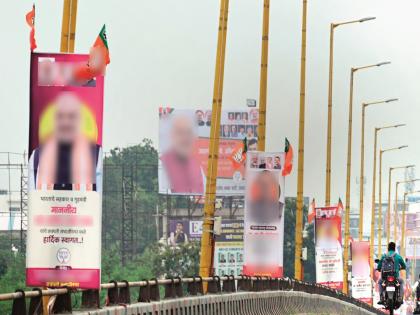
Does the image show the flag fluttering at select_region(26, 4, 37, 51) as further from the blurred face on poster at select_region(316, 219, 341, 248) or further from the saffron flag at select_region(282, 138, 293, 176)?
the blurred face on poster at select_region(316, 219, 341, 248)

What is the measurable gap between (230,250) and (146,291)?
133611mm

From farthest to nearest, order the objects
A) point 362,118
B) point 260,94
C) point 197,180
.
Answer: point 197,180 < point 362,118 < point 260,94

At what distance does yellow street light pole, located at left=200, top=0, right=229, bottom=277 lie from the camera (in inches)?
1827

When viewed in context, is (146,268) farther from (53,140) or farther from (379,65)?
(53,140)

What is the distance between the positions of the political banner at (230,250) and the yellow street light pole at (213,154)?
105576 mm

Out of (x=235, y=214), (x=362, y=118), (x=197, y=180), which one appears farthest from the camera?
(x=235, y=214)

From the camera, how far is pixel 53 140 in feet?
76.6

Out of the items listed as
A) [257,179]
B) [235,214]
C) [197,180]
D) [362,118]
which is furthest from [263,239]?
[235,214]

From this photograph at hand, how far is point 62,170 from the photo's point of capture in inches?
918

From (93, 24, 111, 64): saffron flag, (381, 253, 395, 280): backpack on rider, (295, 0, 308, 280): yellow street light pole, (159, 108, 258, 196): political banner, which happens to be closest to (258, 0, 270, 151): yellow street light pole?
(295, 0, 308, 280): yellow street light pole

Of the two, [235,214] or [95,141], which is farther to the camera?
[235,214]

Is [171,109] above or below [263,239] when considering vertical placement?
above

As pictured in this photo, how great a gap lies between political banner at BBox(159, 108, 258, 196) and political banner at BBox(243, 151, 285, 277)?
309ft

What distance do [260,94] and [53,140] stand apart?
3992 centimetres
